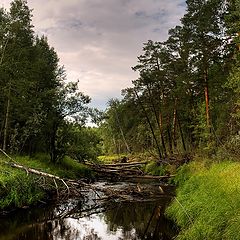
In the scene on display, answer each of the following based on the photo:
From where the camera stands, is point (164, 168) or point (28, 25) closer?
point (28, 25)

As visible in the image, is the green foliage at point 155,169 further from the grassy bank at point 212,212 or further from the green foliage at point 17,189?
the green foliage at point 17,189

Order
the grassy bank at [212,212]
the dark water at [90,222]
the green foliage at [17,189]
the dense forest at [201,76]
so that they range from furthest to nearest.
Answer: the dense forest at [201,76], the green foliage at [17,189], the dark water at [90,222], the grassy bank at [212,212]

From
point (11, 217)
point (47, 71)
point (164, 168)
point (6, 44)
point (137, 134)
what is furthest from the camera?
point (137, 134)

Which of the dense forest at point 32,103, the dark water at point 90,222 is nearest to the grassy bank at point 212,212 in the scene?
the dark water at point 90,222

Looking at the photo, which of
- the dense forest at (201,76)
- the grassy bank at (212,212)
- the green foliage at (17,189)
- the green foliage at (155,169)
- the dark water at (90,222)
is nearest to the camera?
the grassy bank at (212,212)

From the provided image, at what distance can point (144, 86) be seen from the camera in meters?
38.0

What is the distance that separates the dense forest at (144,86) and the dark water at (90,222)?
828 centimetres

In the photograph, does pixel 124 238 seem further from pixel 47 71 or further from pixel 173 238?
pixel 47 71

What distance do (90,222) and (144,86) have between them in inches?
917

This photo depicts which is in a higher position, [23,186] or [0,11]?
[0,11]

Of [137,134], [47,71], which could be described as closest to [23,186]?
[47,71]

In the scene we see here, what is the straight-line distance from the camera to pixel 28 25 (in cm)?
2709

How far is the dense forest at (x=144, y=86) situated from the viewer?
25609 mm

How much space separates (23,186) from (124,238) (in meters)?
7.70
